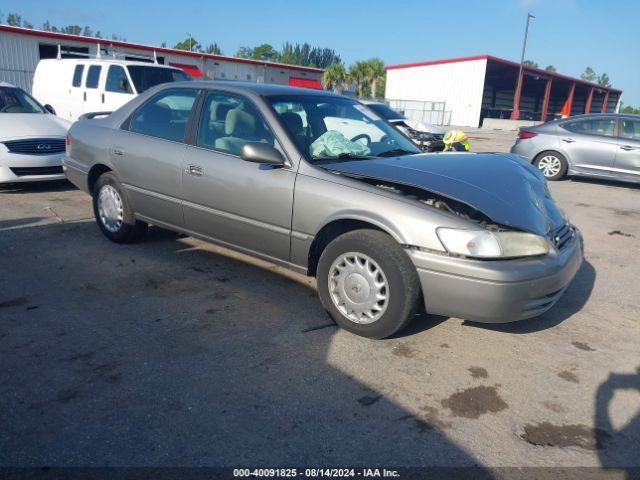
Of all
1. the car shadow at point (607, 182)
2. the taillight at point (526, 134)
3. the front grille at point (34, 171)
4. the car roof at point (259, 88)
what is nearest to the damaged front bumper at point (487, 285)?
the car roof at point (259, 88)

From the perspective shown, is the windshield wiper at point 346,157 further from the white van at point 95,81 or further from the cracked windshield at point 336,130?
the white van at point 95,81

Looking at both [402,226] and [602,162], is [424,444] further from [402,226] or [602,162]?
[602,162]

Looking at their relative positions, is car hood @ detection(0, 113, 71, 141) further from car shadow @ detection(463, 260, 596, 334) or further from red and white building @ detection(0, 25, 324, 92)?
red and white building @ detection(0, 25, 324, 92)

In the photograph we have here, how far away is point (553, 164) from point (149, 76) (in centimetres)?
890

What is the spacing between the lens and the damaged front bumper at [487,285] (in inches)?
121

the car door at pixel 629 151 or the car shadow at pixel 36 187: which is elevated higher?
the car door at pixel 629 151

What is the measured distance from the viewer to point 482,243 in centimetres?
310

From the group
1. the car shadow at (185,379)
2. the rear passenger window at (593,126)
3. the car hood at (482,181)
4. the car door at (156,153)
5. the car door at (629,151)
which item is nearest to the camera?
the car shadow at (185,379)

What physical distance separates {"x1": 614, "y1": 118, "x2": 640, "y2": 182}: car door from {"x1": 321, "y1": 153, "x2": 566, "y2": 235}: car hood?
7163 millimetres

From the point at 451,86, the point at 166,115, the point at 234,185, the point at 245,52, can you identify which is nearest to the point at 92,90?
the point at 166,115

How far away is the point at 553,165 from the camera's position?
431 inches

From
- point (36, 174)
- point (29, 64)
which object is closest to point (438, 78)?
point (29, 64)

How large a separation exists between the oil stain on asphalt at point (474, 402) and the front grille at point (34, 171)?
6984 mm

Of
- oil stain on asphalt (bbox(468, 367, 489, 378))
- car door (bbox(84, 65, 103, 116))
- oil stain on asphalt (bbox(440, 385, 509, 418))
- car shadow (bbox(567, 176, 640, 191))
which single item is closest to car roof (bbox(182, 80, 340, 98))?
oil stain on asphalt (bbox(468, 367, 489, 378))
